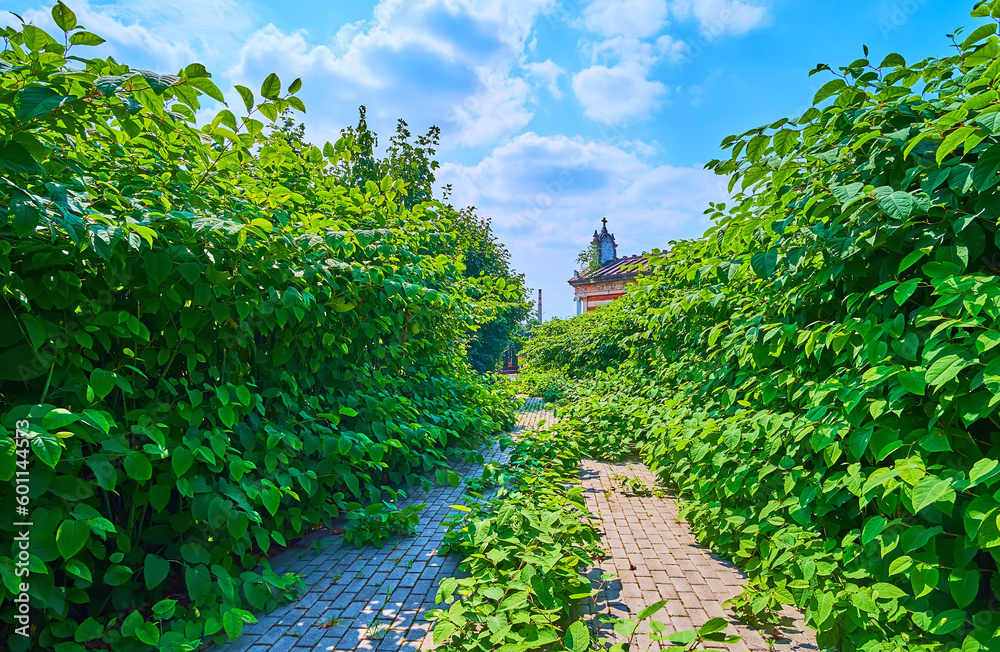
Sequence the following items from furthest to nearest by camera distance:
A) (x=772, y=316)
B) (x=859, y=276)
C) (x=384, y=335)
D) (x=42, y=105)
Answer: (x=384, y=335) → (x=772, y=316) → (x=859, y=276) → (x=42, y=105)

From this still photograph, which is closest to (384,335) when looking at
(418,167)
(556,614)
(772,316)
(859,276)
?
(556,614)

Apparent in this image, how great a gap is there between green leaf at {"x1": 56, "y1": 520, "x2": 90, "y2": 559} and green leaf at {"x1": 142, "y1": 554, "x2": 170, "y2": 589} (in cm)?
52

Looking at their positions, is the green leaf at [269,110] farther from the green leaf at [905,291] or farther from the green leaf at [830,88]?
the green leaf at [905,291]

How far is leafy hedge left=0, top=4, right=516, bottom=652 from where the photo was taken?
67.0 inches

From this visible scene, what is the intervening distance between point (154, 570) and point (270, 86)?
2.42 metres

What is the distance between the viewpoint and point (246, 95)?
204 centimetres

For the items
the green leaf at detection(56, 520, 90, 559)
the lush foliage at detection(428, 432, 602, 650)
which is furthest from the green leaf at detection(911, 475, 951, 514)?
the green leaf at detection(56, 520, 90, 559)

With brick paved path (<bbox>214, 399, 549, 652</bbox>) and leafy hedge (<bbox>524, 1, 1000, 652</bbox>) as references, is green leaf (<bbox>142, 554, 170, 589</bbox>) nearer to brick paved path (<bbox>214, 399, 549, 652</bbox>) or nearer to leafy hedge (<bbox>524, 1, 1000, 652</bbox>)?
brick paved path (<bbox>214, 399, 549, 652</bbox>)

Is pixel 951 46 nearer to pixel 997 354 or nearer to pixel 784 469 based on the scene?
pixel 997 354

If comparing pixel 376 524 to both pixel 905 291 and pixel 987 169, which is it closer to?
pixel 905 291

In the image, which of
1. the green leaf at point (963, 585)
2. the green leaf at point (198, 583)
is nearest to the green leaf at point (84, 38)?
the green leaf at point (198, 583)

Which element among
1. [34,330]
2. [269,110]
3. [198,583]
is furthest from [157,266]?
[198,583]

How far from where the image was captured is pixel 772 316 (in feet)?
9.75

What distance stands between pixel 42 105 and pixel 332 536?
11.7ft
